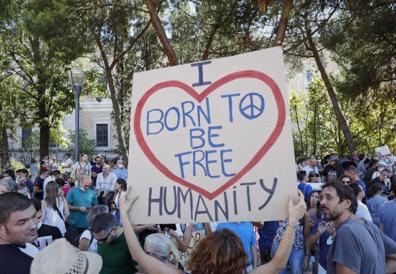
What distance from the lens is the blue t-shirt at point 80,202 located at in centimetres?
871

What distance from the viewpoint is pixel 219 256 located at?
2.56 m

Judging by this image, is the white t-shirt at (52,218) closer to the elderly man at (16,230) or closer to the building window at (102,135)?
the elderly man at (16,230)

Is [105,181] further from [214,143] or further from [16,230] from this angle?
[214,143]

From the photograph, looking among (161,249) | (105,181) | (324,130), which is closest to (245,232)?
(161,249)

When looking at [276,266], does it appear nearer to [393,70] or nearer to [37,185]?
[37,185]

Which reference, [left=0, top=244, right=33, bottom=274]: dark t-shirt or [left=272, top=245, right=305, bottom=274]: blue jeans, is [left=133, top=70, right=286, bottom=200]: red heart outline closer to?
[left=0, top=244, right=33, bottom=274]: dark t-shirt

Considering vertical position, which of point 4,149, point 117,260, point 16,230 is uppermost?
point 4,149

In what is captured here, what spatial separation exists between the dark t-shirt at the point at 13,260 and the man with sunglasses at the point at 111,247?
116 cm

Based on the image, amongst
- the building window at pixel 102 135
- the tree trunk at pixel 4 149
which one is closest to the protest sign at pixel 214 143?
the tree trunk at pixel 4 149

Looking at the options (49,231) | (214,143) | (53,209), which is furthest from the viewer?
(53,209)

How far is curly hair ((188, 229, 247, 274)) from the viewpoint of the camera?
2547mm

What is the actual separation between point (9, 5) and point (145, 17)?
234 inches

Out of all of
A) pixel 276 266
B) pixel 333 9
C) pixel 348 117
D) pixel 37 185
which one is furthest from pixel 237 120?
pixel 348 117

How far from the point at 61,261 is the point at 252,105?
4.56 feet
